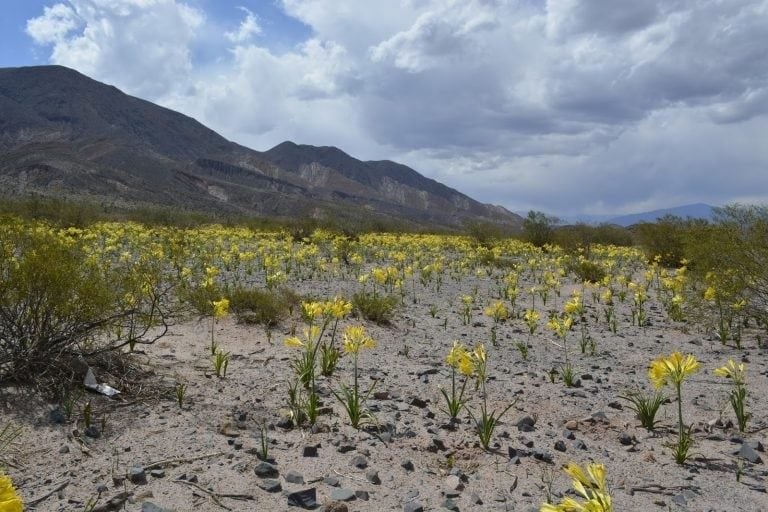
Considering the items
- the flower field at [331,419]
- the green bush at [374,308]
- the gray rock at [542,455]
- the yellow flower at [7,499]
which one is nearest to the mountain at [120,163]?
the green bush at [374,308]

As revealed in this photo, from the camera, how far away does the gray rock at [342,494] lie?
337 centimetres

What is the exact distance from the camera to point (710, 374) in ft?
22.4

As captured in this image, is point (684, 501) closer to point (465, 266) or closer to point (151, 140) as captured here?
point (465, 266)

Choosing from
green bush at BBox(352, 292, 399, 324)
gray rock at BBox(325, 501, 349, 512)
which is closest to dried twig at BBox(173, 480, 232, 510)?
gray rock at BBox(325, 501, 349, 512)

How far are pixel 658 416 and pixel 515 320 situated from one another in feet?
16.3

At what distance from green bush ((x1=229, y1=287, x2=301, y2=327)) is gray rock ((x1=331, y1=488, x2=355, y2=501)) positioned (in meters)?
4.74

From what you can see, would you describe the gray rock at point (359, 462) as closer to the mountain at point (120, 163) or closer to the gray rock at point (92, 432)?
the gray rock at point (92, 432)

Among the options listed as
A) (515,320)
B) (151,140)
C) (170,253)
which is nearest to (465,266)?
(515,320)

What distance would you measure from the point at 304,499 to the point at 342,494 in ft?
0.82

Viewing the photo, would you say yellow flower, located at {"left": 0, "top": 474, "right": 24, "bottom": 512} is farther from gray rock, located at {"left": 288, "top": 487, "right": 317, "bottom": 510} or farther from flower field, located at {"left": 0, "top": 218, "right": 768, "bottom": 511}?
gray rock, located at {"left": 288, "top": 487, "right": 317, "bottom": 510}

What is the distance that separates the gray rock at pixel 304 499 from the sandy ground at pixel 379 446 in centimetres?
A: 6

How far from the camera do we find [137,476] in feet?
11.2

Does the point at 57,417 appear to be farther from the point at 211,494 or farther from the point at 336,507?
the point at 336,507

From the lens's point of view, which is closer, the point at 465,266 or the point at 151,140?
the point at 465,266
